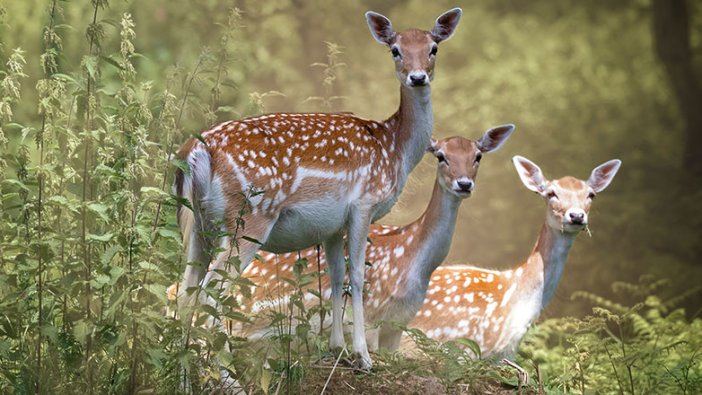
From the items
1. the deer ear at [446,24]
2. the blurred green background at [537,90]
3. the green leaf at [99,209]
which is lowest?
the green leaf at [99,209]

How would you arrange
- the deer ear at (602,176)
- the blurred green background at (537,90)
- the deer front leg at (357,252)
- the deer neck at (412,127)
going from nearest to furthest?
the deer front leg at (357,252) < the deer neck at (412,127) < the deer ear at (602,176) < the blurred green background at (537,90)

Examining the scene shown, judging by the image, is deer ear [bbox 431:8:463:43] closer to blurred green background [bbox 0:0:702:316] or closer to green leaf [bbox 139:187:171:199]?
green leaf [bbox 139:187:171:199]

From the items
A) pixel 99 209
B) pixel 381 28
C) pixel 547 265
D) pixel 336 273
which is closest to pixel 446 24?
pixel 381 28

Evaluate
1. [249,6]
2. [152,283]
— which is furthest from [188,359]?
[249,6]

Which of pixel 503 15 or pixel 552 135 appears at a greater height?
pixel 503 15

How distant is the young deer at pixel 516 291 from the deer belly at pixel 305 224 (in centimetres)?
179

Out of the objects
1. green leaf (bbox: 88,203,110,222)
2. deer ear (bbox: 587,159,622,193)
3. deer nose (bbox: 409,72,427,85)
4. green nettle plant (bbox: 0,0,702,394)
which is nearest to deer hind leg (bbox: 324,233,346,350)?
green nettle plant (bbox: 0,0,702,394)

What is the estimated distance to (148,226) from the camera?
4.71 m

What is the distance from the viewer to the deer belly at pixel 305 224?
5273 mm

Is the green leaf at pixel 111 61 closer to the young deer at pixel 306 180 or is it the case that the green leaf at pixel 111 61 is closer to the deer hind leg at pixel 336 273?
the young deer at pixel 306 180

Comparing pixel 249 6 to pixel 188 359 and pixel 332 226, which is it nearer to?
pixel 332 226

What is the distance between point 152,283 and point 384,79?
9.48 meters

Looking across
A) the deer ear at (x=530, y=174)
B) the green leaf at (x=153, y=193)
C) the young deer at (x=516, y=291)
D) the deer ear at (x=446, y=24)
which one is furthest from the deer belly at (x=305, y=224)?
the deer ear at (x=530, y=174)

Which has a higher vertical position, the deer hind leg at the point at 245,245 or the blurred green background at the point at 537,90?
the blurred green background at the point at 537,90
